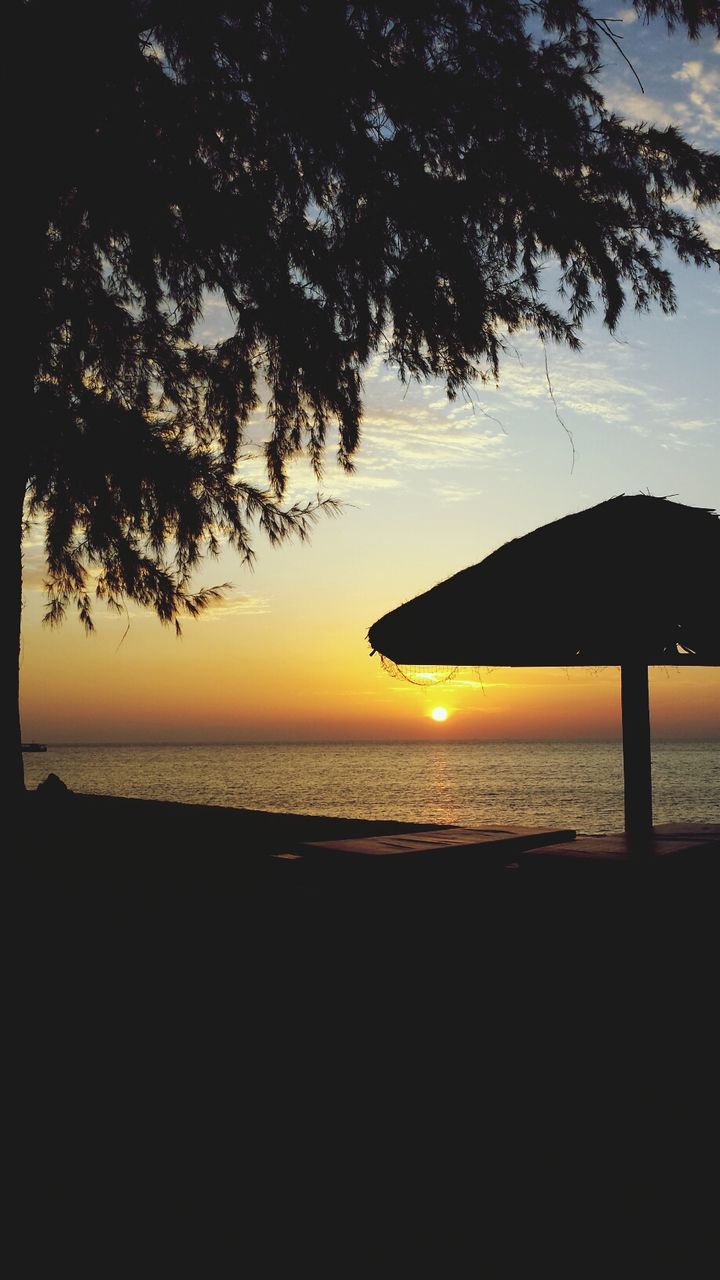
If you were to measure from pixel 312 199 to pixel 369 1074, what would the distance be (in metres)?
5.86

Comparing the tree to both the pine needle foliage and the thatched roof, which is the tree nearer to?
the pine needle foliage

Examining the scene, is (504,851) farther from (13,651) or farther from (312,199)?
(312,199)

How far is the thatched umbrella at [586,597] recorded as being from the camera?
161 inches

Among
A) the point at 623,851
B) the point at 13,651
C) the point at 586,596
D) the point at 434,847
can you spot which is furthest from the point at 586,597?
the point at 13,651

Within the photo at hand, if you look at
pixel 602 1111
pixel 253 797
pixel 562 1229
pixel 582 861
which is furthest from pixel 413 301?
pixel 253 797

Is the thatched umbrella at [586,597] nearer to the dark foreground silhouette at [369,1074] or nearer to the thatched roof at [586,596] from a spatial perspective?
the thatched roof at [586,596]

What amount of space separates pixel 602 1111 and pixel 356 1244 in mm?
1224

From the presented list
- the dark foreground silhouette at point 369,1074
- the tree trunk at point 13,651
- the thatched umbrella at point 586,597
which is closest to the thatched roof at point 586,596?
the thatched umbrella at point 586,597

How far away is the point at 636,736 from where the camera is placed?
5301 millimetres

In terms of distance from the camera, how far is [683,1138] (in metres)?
3.10

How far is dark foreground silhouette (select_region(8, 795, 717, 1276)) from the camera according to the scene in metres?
2.59

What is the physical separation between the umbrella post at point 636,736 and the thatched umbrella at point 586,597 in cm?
27

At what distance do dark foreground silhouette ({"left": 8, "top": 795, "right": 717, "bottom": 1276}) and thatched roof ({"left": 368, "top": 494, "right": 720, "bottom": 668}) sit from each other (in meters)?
1.16

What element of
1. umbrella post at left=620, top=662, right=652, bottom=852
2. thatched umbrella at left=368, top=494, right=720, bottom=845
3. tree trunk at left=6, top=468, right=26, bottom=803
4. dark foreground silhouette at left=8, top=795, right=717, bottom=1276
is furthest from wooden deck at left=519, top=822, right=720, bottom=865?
tree trunk at left=6, top=468, right=26, bottom=803
